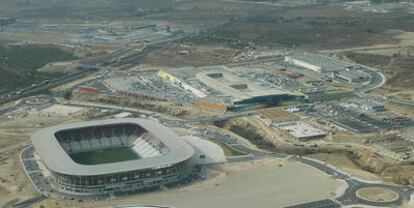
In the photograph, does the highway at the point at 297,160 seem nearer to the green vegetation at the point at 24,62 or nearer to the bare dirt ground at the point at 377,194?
the bare dirt ground at the point at 377,194

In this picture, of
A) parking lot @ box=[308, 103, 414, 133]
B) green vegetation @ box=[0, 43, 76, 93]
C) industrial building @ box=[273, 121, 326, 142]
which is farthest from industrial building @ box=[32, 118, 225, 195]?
green vegetation @ box=[0, 43, 76, 93]

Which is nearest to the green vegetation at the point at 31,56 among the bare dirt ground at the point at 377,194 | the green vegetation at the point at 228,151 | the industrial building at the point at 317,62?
the industrial building at the point at 317,62

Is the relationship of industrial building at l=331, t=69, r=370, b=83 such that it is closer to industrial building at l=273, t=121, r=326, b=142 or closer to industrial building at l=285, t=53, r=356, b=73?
industrial building at l=285, t=53, r=356, b=73

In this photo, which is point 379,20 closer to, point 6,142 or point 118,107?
point 118,107

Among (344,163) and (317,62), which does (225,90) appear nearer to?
(317,62)

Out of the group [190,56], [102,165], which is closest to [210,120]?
[102,165]

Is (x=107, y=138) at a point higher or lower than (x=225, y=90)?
higher
